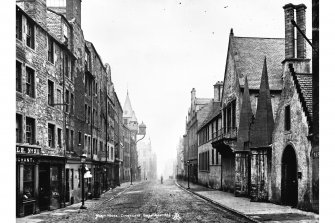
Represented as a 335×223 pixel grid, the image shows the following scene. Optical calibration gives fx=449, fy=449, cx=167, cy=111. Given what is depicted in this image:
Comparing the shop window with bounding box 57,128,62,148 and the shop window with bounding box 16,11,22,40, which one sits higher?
the shop window with bounding box 16,11,22,40

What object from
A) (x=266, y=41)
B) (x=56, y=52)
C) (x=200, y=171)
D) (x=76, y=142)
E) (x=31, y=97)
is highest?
(x=266, y=41)

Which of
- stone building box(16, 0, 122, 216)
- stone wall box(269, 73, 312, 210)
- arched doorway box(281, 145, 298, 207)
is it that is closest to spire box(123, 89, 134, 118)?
stone building box(16, 0, 122, 216)

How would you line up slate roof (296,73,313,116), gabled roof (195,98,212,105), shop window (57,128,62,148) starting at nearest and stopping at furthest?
1. slate roof (296,73,313,116)
2. shop window (57,128,62,148)
3. gabled roof (195,98,212,105)

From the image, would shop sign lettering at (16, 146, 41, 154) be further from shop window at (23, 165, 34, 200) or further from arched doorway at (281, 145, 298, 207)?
arched doorway at (281, 145, 298, 207)

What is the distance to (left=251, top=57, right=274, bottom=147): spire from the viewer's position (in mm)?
27438

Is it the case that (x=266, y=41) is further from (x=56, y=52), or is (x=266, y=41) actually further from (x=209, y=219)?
(x=209, y=219)

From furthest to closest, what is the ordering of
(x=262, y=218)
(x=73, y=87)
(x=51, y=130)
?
(x=73, y=87), (x=51, y=130), (x=262, y=218)

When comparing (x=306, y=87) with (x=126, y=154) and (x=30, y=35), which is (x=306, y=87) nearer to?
(x=30, y=35)

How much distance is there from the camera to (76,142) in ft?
98.8

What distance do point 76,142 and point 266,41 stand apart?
17622 mm

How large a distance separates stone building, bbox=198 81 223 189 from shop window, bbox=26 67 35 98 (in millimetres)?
23348

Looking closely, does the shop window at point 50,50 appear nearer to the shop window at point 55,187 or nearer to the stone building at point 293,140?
the shop window at point 55,187

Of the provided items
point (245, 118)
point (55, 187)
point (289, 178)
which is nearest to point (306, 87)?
point (289, 178)
